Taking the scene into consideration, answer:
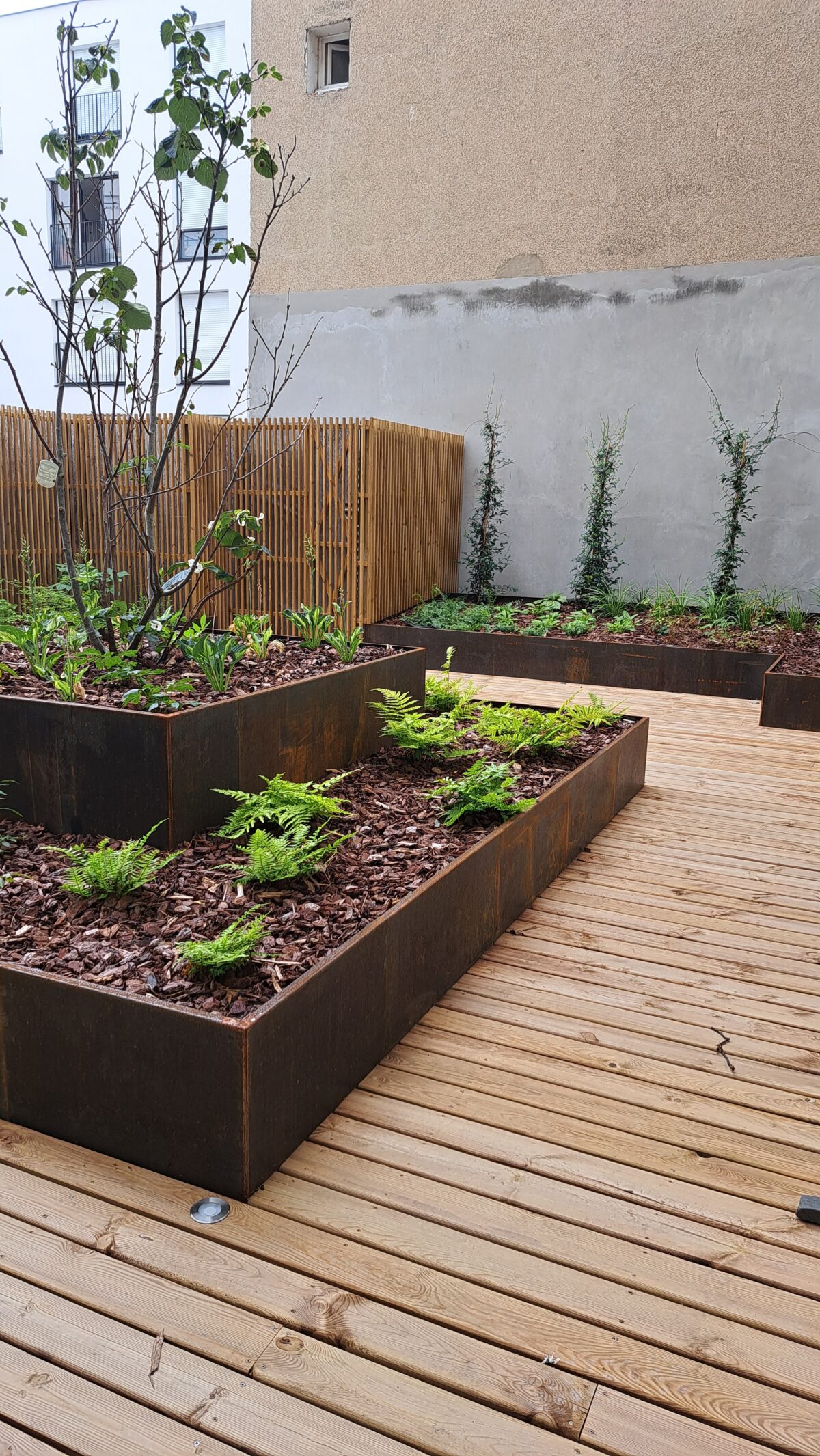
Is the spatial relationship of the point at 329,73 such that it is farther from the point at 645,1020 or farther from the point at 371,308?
the point at 645,1020

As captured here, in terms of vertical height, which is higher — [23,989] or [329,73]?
[329,73]

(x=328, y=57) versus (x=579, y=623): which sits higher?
(x=328, y=57)

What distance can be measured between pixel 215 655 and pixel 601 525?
257 inches

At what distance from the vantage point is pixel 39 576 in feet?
32.1

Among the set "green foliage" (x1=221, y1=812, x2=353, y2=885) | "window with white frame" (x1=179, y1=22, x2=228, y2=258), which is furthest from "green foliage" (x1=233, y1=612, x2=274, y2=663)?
"window with white frame" (x1=179, y1=22, x2=228, y2=258)

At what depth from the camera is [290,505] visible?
352 inches

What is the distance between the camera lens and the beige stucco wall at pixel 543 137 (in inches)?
362

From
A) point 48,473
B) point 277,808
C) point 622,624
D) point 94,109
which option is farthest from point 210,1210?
point 94,109

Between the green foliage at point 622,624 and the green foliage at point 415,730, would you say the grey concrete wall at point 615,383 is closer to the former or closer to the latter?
the green foliage at point 622,624

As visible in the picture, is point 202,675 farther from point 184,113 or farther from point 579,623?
point 579,623

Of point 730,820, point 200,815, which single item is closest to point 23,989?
point 200,815

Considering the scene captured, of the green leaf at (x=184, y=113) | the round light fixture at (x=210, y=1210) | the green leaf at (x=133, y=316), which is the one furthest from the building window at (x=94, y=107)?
the round light fixture at (x=210, y=1210)

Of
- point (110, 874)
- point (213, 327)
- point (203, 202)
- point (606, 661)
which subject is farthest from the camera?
point (213, 327)

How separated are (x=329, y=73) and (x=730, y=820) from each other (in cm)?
1048
